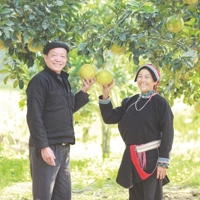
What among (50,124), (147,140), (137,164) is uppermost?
(50,124)

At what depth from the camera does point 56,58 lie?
3.17 metres

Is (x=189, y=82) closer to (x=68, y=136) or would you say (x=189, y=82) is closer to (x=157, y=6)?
(x=157, y=6)

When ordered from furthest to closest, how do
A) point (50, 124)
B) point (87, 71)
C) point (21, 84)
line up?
point (21, 84) → point (87, 71) → point (50, 124)

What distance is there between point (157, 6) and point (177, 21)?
295 mm

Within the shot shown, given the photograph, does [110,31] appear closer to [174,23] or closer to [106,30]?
[106,30]

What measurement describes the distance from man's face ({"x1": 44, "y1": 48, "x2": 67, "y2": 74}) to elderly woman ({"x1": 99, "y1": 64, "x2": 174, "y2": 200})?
1.59ft

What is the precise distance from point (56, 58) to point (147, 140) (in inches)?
29.0

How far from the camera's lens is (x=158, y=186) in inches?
129

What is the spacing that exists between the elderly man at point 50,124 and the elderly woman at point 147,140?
372 mm

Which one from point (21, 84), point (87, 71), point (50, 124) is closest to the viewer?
point (50, 124)

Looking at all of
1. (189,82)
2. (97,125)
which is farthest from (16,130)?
(189,82)

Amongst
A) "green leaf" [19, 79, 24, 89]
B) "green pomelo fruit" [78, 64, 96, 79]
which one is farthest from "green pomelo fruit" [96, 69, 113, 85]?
"green leaf" [19, 79, 24, 89]

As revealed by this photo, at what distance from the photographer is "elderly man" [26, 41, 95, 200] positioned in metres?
3.05

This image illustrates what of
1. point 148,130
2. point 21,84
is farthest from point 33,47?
point 148,130
